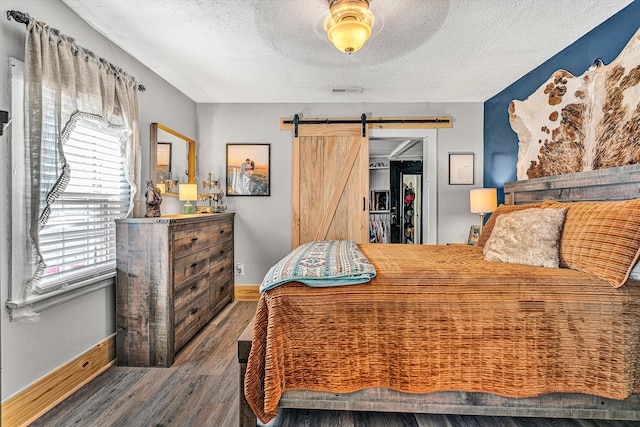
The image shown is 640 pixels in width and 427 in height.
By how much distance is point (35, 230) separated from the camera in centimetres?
172

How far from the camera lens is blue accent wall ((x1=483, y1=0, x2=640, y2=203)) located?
6.90 ft

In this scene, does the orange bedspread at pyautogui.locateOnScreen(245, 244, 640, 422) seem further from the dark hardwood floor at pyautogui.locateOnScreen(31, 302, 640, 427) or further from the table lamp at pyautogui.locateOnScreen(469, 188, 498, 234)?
the table lamp at pyautogui.locateOnScreen(469, 188, 498, 234)

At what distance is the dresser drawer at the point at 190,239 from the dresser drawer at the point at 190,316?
427 mm

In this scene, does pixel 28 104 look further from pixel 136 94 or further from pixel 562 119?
pixel 562 119

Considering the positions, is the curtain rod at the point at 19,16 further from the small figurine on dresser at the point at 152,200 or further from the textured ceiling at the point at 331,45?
the small figurine on dresser at the point at 152,200

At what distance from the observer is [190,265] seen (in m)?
2.70

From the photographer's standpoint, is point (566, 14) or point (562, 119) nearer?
point (566, 14)

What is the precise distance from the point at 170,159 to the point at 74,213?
4.43 ft

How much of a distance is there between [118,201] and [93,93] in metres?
0.80

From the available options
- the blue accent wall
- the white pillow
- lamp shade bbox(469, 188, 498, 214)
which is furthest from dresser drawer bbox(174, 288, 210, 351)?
the blue accent wall

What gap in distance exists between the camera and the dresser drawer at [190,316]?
2490 millimetres

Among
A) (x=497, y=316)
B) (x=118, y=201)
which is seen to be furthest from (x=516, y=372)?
(x=118, y=201)

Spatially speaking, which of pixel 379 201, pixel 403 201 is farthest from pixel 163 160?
pixel 403 201

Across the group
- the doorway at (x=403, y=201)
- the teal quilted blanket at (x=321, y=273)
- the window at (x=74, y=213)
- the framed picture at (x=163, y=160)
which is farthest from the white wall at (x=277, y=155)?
the doorway at (x=403, y=201)
